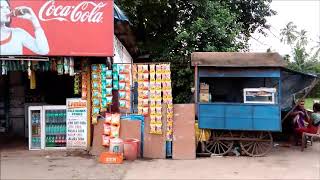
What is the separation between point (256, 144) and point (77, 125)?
4.86 meters

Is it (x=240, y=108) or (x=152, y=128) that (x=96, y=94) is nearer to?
(x=152, y=128)

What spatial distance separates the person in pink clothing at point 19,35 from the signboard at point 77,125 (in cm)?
177

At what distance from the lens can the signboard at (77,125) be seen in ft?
40.5

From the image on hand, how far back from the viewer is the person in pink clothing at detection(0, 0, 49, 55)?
11.3m

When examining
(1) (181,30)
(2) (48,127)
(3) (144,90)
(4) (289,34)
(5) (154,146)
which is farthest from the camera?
(4) (289,34)

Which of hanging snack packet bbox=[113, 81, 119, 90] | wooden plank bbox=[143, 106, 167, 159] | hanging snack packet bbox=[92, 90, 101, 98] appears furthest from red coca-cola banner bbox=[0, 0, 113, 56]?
wooden plank bbox=[143, 106, 167, 159]

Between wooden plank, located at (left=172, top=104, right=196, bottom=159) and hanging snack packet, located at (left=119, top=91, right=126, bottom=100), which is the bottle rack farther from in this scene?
wooden plank, located at (left=172, top=104, right=196, bottom=159)

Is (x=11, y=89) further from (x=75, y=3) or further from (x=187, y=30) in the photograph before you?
(x=187, y=30)

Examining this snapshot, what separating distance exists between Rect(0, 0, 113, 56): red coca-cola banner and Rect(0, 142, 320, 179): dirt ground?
2622mm

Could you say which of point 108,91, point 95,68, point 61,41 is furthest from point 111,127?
point 61,41

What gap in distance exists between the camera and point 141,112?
39.6 ft

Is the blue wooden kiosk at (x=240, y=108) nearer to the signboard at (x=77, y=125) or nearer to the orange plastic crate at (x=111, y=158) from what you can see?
the orange plastic crate at (x=111, y=158)

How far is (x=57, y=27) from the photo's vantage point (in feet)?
37.8

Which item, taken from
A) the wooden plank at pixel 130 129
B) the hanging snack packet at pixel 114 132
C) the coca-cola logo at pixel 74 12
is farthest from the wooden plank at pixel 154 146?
the coca-cola logo at pixel 74 12
